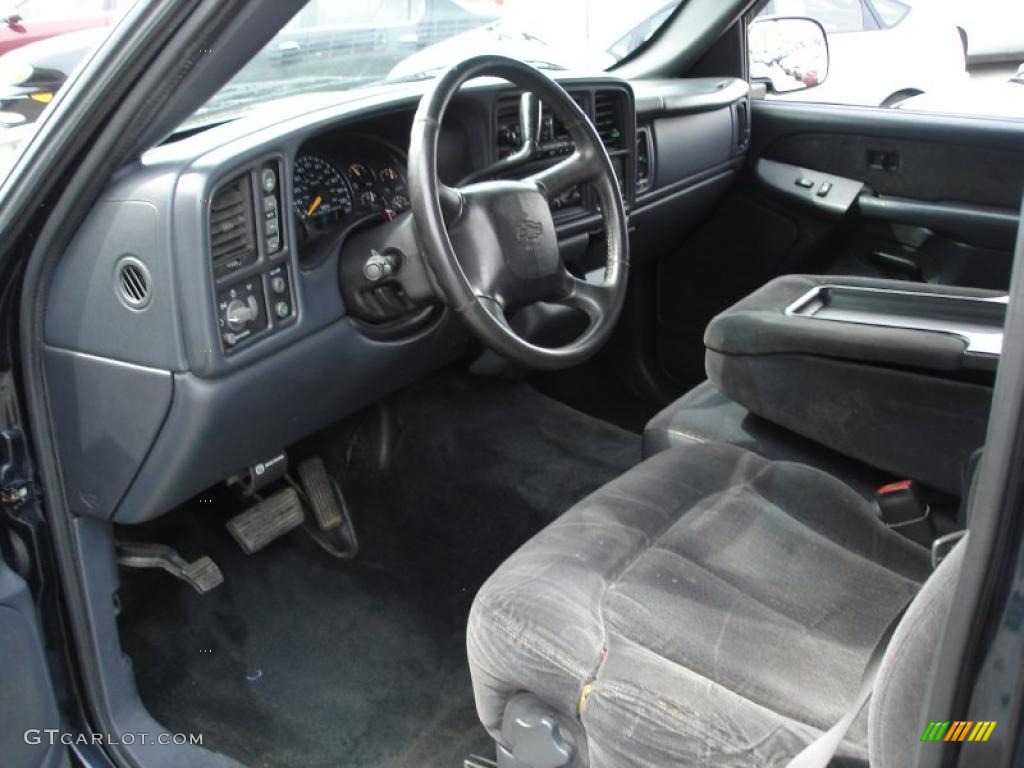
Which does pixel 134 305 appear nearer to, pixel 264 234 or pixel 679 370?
pixel 264 234

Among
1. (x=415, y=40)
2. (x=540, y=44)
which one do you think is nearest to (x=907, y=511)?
(x=415, y=40)

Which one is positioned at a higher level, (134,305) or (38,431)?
(134,305)

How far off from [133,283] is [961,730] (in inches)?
40.5

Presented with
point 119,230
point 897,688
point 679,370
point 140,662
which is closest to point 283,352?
Result: point 119,230

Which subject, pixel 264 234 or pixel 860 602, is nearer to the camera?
pixel 860 602

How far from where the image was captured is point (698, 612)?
1.24 metres

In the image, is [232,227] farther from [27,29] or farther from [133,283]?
[27,29]

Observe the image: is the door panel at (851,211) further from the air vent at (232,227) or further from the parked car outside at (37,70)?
the parked car outside at (37,70)

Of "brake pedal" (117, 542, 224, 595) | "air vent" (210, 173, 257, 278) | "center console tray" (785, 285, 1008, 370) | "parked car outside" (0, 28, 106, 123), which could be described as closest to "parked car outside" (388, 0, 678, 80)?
"air vent" (210, 173, 257, 278)

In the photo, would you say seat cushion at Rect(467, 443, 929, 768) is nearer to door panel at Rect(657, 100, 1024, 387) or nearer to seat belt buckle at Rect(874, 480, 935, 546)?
seat belt buckle at Rect(874, 480, 935, 546)

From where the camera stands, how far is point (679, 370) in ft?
9.43

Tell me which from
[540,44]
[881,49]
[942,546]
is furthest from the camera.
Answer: [881,49]

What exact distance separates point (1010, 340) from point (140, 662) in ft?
5.41

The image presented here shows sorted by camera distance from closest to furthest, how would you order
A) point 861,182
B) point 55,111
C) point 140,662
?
point 55,111 → point 140,662 → point 861,182
